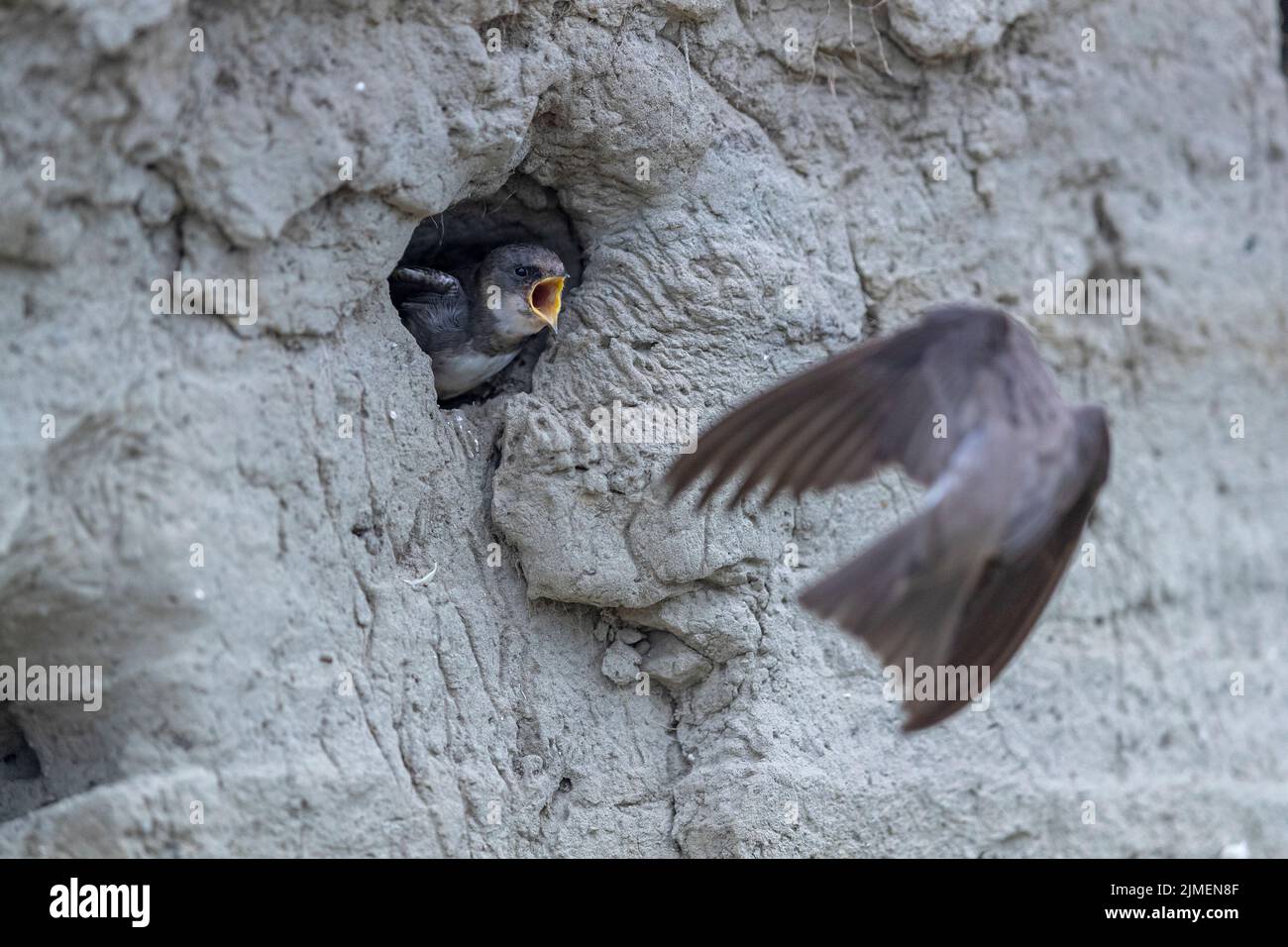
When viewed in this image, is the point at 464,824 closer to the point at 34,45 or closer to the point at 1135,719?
the point at 34,45

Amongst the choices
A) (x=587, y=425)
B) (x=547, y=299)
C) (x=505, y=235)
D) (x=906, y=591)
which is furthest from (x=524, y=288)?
(x=906, y=591)

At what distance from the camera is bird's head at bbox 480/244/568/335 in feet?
11.7

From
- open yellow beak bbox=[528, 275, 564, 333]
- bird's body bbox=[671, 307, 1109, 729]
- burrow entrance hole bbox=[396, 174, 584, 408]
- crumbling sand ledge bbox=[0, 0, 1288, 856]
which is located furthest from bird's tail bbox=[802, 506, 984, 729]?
burrow entrance hole bbox=[396, 174, 584, 408]

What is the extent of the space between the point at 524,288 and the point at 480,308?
0.17 meters

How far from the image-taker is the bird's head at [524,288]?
357cm

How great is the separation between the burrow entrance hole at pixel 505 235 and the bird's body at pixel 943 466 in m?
1.06

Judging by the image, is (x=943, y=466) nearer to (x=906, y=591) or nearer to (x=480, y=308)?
(x=906, y=591)

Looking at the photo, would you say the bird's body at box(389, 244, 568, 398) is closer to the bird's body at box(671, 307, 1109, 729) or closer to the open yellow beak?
the open yellow beak

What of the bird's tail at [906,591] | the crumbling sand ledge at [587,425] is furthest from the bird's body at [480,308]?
the bird's tail at [906,591]

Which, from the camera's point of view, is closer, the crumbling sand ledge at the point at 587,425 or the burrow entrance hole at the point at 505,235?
the crumbling sand ledge at the point at 587,425

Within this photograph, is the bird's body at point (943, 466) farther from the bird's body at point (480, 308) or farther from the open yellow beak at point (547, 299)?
the bird's body at point (480, 308)

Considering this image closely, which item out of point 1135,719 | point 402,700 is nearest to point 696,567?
point 402,700

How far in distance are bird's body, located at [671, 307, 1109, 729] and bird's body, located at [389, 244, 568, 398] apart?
0.91m

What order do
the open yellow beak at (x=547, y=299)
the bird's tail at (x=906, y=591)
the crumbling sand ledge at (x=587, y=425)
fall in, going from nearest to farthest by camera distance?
the bird's tail at (x=906, y=591) < the crumbling sand ledge at (x=587, y=425) < the open yellow beak at (x=547, y=299)
